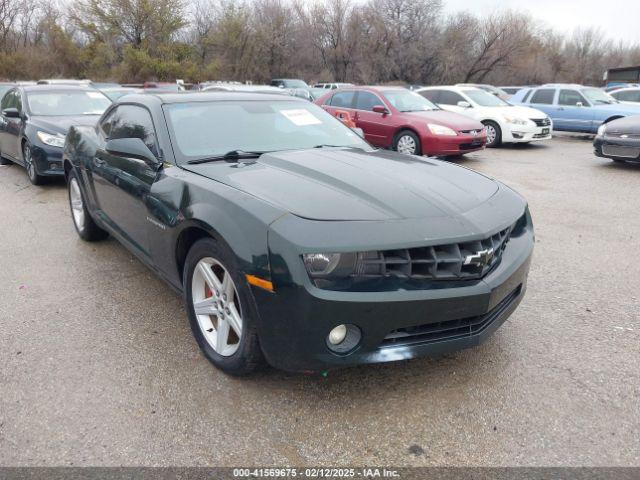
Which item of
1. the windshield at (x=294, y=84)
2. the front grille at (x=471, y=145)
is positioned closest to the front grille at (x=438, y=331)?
the front grille at (x=471, y=145)

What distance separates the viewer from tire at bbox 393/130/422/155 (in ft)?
31.4

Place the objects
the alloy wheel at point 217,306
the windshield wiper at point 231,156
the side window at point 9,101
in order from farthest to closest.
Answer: the side window at point 9,101 < the windshield wiper at point 231,156 < the alloy wheel at point 217,306

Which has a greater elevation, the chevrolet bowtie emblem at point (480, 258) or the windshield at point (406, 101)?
the windshield at point (406, 101)

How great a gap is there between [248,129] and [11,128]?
6.65 metres

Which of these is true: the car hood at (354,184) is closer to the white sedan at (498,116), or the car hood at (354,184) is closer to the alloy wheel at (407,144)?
the alloy wheel at (407,144)

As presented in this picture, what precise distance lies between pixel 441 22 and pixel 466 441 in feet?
162

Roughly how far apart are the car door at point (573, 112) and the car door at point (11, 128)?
13144 millimetres

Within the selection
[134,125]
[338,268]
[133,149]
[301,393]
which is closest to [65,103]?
[134,125]

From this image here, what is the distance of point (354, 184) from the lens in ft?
8.88

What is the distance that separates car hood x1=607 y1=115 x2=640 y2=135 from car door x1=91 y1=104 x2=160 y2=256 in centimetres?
873

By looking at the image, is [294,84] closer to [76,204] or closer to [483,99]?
[483,99]

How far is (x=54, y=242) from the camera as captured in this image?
16.3 ft

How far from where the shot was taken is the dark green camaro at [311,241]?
85.3 inches

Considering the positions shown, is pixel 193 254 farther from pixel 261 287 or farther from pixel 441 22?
pixel 441 22
